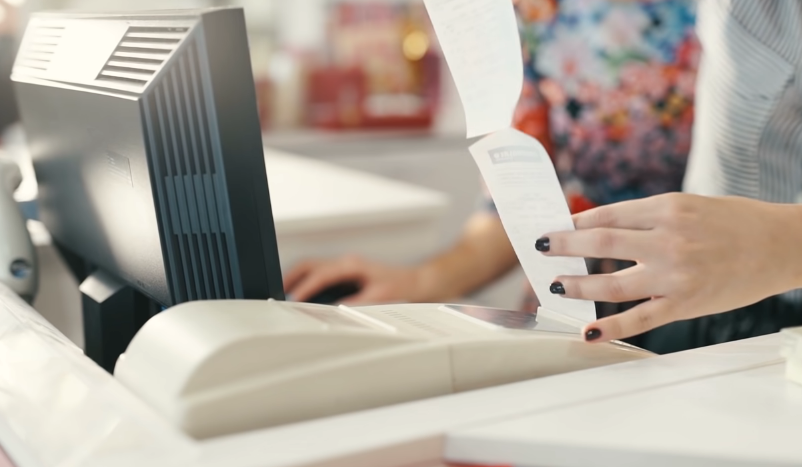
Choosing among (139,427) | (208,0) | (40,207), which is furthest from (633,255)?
(208,0)

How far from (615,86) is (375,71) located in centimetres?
216

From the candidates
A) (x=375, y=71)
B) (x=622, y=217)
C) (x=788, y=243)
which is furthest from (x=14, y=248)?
(x=375, y=71)

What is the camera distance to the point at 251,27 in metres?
3.27

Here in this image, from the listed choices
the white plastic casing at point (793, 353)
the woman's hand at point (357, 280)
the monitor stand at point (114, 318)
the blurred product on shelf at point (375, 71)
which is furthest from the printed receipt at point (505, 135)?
the blurred product on shelf at point (375, 71)

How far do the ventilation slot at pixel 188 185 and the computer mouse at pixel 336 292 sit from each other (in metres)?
0.70

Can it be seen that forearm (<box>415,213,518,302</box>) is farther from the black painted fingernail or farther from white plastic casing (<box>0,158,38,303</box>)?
the black painted fingernail

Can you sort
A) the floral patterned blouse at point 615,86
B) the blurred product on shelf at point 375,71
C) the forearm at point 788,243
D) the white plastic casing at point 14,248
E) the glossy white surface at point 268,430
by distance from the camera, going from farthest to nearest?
1. the blurred product on shelf at point 375,71
2. the floral patterned blouse at point 615,86
3. the white plastic casing at point 14,248
4. the forearm at point 788,243
5. the glossy white surface at point 268,430

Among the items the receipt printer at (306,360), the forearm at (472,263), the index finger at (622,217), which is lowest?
the forearm at (472,263)

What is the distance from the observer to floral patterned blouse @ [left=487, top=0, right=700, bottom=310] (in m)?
1.30

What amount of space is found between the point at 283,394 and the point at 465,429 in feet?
0.36

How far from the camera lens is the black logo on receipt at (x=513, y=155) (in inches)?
25.2

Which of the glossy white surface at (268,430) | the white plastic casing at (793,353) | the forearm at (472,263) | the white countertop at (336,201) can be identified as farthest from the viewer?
the white countertop at (336,201)

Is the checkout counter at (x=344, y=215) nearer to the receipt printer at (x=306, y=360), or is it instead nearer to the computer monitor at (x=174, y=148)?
the computer monitor at (x=174, y=148)

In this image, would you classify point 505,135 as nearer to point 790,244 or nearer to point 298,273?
point 790,244
